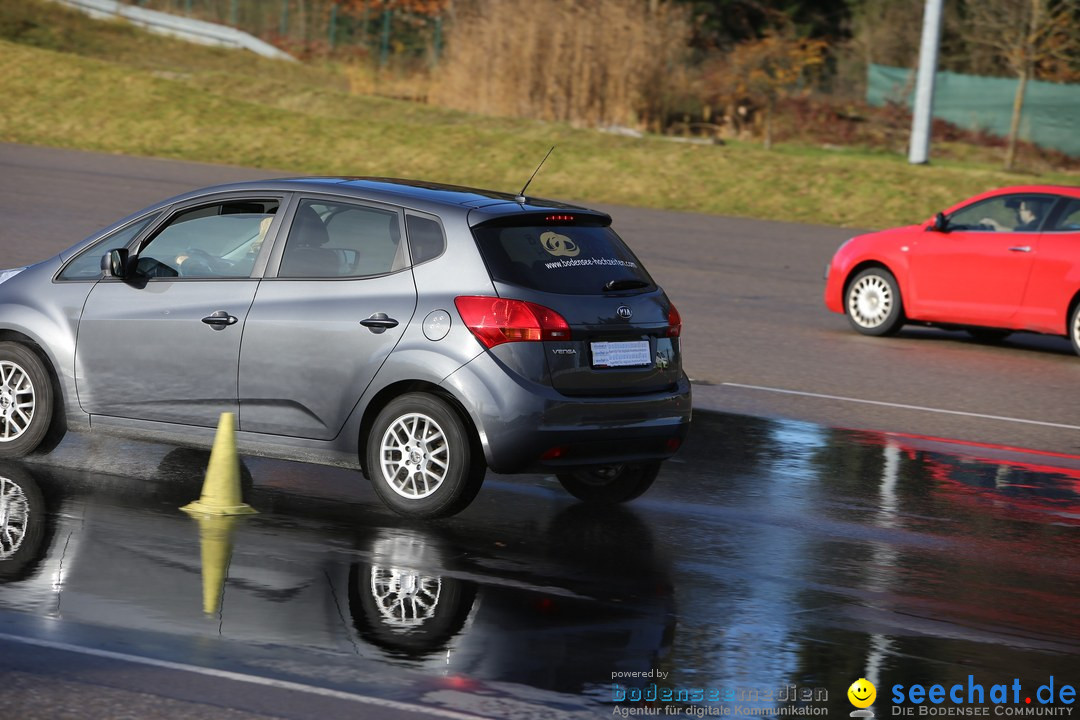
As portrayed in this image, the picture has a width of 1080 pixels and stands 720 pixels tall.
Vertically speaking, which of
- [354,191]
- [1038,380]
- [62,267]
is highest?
[354,191]

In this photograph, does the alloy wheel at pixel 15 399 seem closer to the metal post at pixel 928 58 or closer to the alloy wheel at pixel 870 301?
the alloy wheel at pixel 870 301

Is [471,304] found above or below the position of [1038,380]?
above

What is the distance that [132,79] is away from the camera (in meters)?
38.3

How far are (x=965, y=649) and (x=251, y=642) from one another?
108 inches

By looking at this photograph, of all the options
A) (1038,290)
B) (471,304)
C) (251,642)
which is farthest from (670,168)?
(251,642)

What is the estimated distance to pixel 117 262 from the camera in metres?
8.61

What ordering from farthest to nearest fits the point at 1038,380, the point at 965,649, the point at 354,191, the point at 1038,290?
the point at 1038,290
the point at 1038,380
the point at 354,191
the point at 965,649

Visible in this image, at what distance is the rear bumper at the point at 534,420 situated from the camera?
25.3 feet

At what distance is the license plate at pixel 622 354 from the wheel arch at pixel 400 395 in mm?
695

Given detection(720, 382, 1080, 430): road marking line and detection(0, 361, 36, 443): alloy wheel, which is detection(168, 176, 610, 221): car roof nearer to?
detection(0, 361, 36, 443): alloy wheel

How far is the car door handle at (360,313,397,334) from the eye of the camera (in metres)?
7.96

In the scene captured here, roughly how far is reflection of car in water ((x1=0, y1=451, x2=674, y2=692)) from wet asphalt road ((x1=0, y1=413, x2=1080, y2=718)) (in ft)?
0.05

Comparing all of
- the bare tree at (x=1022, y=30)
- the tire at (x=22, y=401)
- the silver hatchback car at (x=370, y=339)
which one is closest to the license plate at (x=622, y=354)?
the silver hatchback car at (x=370, y=339)

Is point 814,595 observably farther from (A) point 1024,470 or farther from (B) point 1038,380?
(B) point 1038,380
